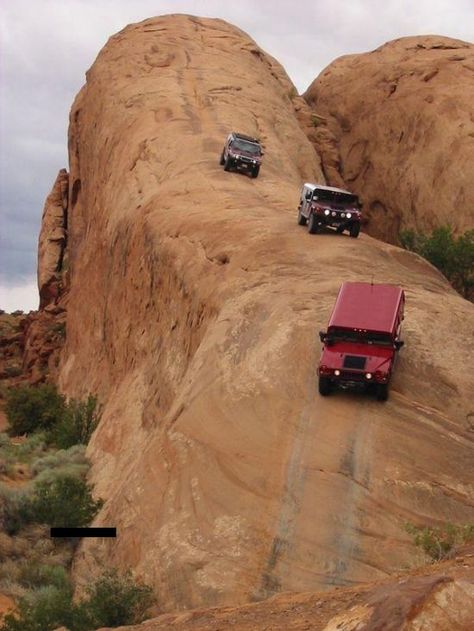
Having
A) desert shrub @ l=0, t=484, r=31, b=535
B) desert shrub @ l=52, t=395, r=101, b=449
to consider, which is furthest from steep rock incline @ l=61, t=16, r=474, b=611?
desert shrub @ l=0, t=484, r=31, b=535

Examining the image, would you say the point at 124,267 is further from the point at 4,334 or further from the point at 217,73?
the point at 4,334

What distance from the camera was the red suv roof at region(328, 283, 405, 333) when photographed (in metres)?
21.7

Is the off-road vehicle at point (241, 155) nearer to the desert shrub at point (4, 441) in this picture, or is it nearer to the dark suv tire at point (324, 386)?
the desert shrub at point (4, 441)

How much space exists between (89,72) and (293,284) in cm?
3475

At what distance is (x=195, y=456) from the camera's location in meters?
21.3

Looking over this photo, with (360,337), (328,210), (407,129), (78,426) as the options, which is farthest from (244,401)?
(407,129)

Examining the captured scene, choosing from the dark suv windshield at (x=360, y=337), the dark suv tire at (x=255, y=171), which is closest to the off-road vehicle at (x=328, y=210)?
the dark suv tire at (x=255, y=171)

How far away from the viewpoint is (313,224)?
31.1 m

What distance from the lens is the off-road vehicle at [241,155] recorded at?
130 ft

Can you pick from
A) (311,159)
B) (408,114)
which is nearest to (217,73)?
(311,159)

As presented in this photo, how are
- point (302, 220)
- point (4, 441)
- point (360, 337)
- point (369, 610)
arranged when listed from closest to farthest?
1. point (369, 610)
2. point (360, 337)
3. point (302, 220)
4. point (4, 441)

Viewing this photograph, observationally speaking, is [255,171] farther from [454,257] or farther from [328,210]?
[328,210]

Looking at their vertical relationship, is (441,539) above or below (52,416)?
above

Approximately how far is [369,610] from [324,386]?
11.0 m
